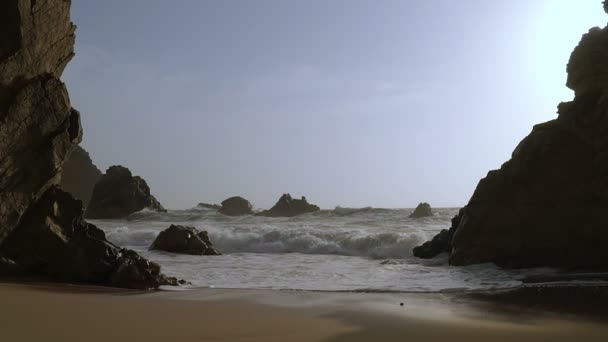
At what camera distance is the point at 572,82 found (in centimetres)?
1424

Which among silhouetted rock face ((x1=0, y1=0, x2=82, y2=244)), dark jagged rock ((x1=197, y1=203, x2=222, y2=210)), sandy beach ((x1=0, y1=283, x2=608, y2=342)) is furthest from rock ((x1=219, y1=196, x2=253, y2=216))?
sandy beach ((x1=0, y1=283, x2=608, y2=342))

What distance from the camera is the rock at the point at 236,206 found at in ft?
173

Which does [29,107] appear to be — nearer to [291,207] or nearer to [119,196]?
[119,196]

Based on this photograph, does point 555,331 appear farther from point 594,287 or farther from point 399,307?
point 594,287

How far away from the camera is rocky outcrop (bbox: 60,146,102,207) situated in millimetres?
75312

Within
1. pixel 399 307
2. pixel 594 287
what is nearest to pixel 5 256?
pixel 399 307

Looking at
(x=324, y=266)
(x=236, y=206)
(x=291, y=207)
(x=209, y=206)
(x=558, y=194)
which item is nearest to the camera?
(x=558, y=194)

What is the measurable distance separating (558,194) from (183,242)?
408 inches

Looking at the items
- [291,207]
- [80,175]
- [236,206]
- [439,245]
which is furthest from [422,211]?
[80,175]

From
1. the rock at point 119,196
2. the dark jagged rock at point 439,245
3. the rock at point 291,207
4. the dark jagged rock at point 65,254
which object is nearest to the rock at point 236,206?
the rock at point 291,207

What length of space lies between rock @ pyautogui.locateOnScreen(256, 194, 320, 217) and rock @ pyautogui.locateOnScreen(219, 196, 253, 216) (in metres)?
5.90

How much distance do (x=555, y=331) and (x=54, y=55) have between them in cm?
977

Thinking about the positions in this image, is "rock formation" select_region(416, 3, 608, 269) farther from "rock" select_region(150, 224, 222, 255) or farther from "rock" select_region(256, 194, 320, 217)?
"rock" select_region(256, 194, 320, 217)

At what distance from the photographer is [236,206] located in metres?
53.3
